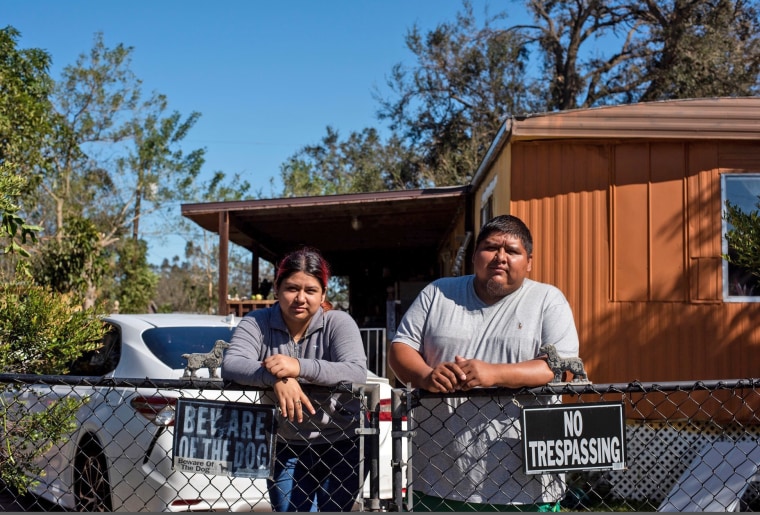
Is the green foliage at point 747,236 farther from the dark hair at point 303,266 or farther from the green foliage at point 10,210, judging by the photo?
the green foliage at point 10,210

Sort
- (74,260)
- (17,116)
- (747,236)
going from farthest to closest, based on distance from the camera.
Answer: (74,260), (17,116), (747,236)

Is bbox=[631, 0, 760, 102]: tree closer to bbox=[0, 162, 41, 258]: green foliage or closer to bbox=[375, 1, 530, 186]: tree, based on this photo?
bbox=[375, 1, 530, 186]: tree

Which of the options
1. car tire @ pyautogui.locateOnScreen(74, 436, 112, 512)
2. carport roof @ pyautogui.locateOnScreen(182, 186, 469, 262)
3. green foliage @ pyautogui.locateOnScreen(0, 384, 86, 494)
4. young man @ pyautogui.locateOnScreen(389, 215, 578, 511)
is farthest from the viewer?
carport roof @ pyautogui.locateOnScreen(182, 186, 469, 262)

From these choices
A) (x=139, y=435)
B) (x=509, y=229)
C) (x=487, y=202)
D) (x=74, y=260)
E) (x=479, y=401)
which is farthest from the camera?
(x=74, y=260)

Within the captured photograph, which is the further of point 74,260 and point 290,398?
point 74,260

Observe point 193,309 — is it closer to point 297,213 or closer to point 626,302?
point 297,213

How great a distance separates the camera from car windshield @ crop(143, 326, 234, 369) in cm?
536

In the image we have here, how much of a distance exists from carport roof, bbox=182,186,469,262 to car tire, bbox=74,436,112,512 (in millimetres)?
6352

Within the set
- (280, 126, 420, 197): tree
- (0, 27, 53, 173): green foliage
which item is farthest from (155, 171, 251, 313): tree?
(0, 27, 53, 173): green foliage

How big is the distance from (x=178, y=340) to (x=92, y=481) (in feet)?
3.57

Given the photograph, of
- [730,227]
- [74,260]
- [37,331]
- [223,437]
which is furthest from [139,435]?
[74,260]

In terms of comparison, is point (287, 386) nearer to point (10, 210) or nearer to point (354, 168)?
point (10, 210)

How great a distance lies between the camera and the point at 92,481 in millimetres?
4938

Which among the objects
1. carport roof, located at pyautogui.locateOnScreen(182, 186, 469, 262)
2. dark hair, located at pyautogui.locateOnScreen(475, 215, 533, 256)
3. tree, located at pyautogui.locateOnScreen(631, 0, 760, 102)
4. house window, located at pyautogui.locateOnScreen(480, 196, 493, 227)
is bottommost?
dark hair, located at pyautogui.locateOnScreen(475, 215, 533, 256)
